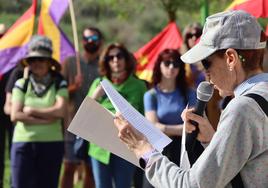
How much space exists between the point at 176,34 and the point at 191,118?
7542 millimetres

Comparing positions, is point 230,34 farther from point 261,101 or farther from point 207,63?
point 261,101

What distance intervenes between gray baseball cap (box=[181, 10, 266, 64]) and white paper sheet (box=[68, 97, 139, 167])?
2.23 feet

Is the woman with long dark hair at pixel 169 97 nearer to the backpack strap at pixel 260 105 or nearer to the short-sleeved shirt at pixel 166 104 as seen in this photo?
the short-sleeved shirt at pixel 166 104

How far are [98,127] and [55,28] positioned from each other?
598cm

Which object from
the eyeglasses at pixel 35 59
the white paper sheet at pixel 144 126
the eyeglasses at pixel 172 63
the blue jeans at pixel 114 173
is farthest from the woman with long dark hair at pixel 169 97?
the white paper sheet at pixel 144 126

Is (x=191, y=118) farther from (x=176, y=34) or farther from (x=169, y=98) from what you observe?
(x=176, y=34)

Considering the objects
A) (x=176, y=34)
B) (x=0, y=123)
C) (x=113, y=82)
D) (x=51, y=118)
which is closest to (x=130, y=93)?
(x=113, y=82)

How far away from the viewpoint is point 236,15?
3.20 meters

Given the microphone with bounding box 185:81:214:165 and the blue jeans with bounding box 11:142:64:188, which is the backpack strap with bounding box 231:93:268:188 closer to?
the microphone with bounding box 185:81:214:165

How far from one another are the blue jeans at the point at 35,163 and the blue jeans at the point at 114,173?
48 cm

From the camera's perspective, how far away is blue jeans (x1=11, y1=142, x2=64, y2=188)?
7.80 m

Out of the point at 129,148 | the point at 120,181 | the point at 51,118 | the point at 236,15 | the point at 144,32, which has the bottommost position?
the point at 144,32

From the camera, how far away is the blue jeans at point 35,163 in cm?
780

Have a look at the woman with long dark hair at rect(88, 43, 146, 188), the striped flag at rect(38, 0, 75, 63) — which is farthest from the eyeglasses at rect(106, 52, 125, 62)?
the striped flag at rect(38, 0, 75, 63)
